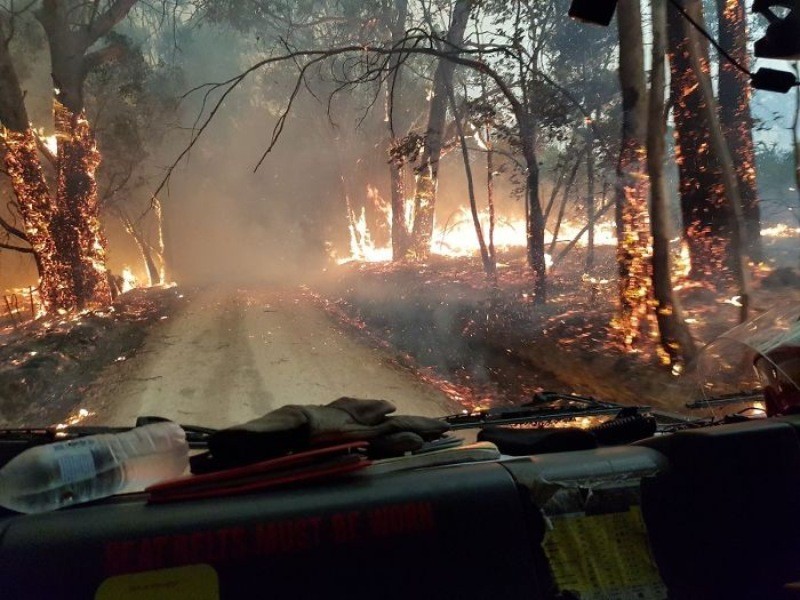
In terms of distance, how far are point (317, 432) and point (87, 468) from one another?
2.51 ft

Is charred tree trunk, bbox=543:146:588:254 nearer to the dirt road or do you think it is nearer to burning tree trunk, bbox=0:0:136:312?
the dirt road

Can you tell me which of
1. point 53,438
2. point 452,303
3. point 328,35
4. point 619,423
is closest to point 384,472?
point 619,423

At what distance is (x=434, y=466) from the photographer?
77.9 inches

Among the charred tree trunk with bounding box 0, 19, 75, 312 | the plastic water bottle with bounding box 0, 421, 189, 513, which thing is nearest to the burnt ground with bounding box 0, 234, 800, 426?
the charred tree trunk with bounding box 0, 19, 75, 312

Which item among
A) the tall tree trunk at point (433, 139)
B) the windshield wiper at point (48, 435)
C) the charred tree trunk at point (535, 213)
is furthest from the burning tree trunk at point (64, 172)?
the windshield wiper at point (48, 435)

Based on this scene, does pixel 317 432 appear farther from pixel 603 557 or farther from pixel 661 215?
pixel 661 215

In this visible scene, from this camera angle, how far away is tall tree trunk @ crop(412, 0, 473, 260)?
63.9 feet

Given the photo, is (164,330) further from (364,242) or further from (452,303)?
(364,242)

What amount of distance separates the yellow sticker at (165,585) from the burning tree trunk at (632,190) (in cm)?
959

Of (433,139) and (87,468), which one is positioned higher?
(433,139)

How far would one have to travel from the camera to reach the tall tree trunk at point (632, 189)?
9.53 metres

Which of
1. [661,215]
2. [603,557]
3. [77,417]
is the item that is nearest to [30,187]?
[77,417]

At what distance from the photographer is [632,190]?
10.1m

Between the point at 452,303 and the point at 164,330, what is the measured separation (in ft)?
23.7
